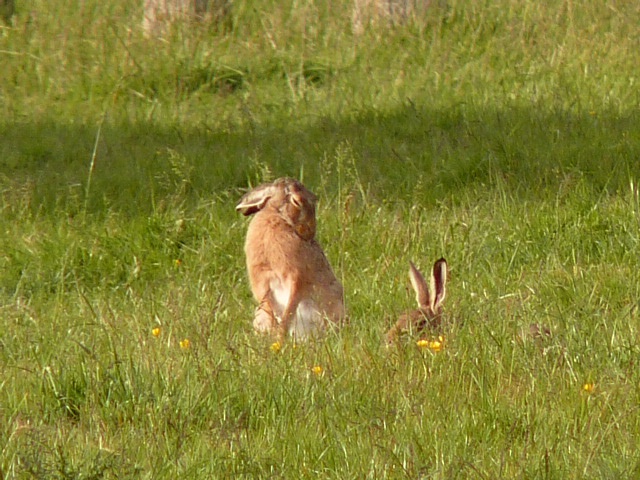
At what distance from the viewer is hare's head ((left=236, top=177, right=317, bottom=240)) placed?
215 inches

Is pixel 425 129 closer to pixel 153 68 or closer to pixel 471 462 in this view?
pixel 153 68

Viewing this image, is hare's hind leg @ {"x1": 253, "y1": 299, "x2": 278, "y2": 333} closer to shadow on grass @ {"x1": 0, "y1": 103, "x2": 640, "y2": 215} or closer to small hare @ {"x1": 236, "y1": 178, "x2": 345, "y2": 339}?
small hare @ {"x1": 236, "y1": 178, "x2": 345, "y2": 339}

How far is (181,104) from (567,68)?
10.4 ft

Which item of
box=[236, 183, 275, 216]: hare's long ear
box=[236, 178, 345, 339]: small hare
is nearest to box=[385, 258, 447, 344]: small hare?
box=[236, 178, 345, 339]: small hare

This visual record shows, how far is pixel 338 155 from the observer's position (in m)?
6.96

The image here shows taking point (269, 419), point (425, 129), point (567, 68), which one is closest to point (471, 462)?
point (269, 419)

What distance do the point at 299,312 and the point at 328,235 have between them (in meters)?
1.58

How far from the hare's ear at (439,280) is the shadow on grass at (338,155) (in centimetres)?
168

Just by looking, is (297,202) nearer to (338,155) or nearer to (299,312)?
(299,312)

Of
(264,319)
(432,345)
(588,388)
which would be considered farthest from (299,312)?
(588,388)

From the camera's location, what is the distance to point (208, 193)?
7.59m

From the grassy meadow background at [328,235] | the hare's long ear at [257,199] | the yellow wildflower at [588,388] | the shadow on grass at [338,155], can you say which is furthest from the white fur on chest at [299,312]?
the shadow on grass at [338,155]

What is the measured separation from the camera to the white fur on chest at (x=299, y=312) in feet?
16.9

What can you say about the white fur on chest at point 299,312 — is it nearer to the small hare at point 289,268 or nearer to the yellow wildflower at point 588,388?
the small hare at point 289,268
